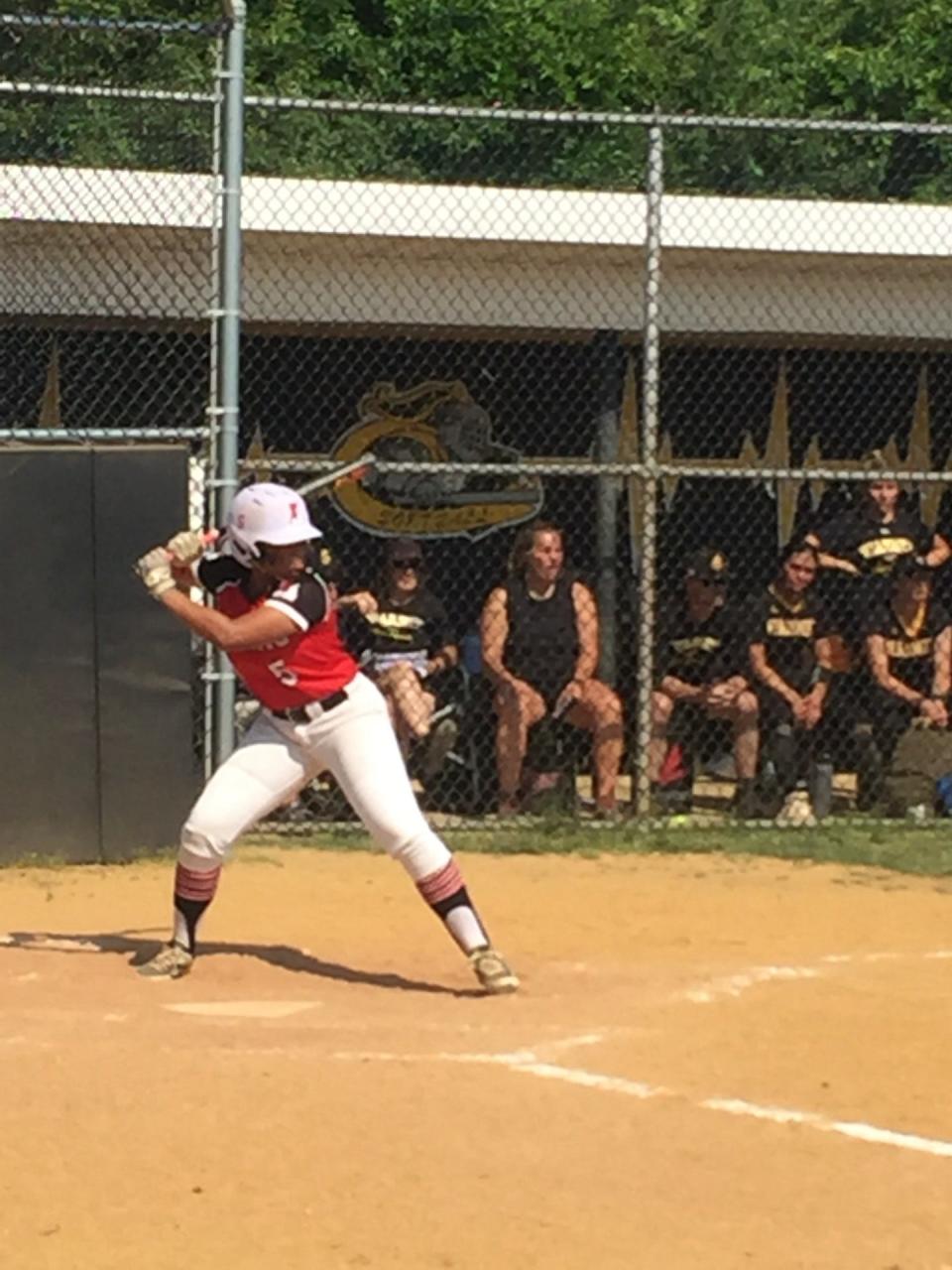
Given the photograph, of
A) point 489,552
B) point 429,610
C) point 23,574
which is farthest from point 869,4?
point 23,574

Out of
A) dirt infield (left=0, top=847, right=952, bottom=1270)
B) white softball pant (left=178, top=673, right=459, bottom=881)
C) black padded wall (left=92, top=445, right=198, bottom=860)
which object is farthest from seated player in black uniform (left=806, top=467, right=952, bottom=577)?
white softball pant (left=178, top=673, right=459, bottom=881)

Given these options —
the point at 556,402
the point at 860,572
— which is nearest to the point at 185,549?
the point at 860,572

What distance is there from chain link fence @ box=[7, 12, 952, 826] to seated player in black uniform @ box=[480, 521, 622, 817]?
0.02 meters

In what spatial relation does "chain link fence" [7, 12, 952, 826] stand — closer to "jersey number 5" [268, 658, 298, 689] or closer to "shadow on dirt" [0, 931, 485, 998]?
"shadow on dirt" [0, 931, 485, 998]

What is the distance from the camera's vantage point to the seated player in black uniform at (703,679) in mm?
12773

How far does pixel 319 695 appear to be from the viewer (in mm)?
8445

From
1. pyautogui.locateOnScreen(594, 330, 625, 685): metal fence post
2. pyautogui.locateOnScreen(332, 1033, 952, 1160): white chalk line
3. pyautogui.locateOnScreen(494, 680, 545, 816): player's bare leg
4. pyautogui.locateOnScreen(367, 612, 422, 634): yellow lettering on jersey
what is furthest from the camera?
pyautogui.locateOnScreen(594, 330, 625, 685): metal fence post

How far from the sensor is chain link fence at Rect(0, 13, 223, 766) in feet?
36.8

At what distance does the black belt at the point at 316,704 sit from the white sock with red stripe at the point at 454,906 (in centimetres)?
65

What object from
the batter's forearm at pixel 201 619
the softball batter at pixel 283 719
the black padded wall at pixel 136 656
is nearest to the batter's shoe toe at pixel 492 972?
the softball batter at pixel 283 719

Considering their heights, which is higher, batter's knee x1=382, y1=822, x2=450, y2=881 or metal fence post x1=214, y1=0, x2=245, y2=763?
metal fence post x1=214, y1=0, x2=245, y2=763

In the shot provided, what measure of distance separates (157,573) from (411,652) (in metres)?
4.43

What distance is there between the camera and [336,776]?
859 centimetres

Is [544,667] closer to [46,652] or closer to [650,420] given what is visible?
[650,420]
